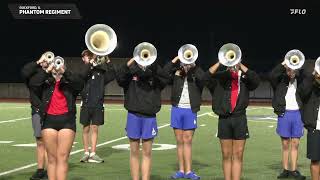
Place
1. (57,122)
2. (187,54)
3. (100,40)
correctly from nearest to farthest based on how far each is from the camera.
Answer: (57,122) < (100,40) < (187,54)

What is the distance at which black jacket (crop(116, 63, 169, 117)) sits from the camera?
8617 mm

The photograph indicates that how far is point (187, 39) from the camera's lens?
35125 millimetres

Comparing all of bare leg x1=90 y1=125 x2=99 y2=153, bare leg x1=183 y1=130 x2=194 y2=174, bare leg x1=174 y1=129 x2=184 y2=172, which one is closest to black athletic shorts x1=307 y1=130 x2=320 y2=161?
bare leg x1=183 y1=130 x2=194 y2=174

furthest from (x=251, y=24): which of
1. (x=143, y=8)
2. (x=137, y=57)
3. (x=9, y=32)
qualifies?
(x=137, y=57)

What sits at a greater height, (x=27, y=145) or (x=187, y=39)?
(x=187, y=39)

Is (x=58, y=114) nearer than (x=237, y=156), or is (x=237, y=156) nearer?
(x=58, y=114)

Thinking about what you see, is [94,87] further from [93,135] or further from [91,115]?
[93,135]

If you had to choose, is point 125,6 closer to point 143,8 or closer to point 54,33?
point 143,8

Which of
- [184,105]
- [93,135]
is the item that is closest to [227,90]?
[184,105]

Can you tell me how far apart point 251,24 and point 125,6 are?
6.77m

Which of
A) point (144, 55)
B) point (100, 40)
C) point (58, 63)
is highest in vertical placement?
point (100, 40)

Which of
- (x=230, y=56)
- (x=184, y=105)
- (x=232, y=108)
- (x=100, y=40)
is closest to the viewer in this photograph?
(x=230, y=56)

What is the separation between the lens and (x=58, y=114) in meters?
7.80

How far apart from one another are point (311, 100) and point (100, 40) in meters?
3.09
